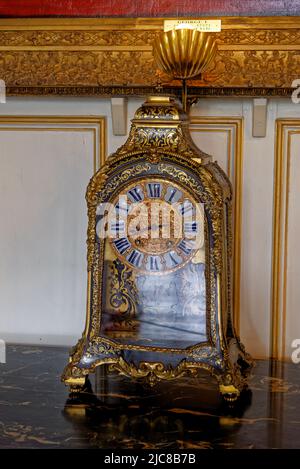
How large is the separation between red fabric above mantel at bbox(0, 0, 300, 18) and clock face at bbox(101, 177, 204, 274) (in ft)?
1.97

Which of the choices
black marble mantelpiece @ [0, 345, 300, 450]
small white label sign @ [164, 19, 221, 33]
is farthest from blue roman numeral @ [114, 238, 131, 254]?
small white label sign @ [164, 19, 221, 33]

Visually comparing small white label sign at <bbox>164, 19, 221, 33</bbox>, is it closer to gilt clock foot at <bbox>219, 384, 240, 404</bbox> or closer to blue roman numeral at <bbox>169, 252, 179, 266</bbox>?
blue roman numeral at <bbox>169, 252, 179, 266</bbox>

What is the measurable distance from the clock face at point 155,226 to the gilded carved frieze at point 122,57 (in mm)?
370

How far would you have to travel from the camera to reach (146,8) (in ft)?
7.42

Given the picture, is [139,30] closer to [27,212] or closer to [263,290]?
[27,212]

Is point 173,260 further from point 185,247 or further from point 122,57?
point 122,57

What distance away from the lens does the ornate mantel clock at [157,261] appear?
191 centimetres

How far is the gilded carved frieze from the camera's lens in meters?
2.20

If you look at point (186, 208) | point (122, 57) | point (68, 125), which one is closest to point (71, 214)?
point (68, 125)

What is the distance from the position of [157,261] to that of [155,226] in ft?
0.28

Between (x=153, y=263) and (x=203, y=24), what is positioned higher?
(x=203, y=24)

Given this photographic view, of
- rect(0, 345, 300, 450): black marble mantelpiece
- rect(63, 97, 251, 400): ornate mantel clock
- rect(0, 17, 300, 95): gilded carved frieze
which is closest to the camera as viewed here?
rect(0, 345, 300, 450): black marble mantelpiece

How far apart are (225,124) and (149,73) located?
0.27 m

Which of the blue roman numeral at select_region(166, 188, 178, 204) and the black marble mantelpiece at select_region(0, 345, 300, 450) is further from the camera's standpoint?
the blue roman numeral at select_region(166, 188, 178, 204)
